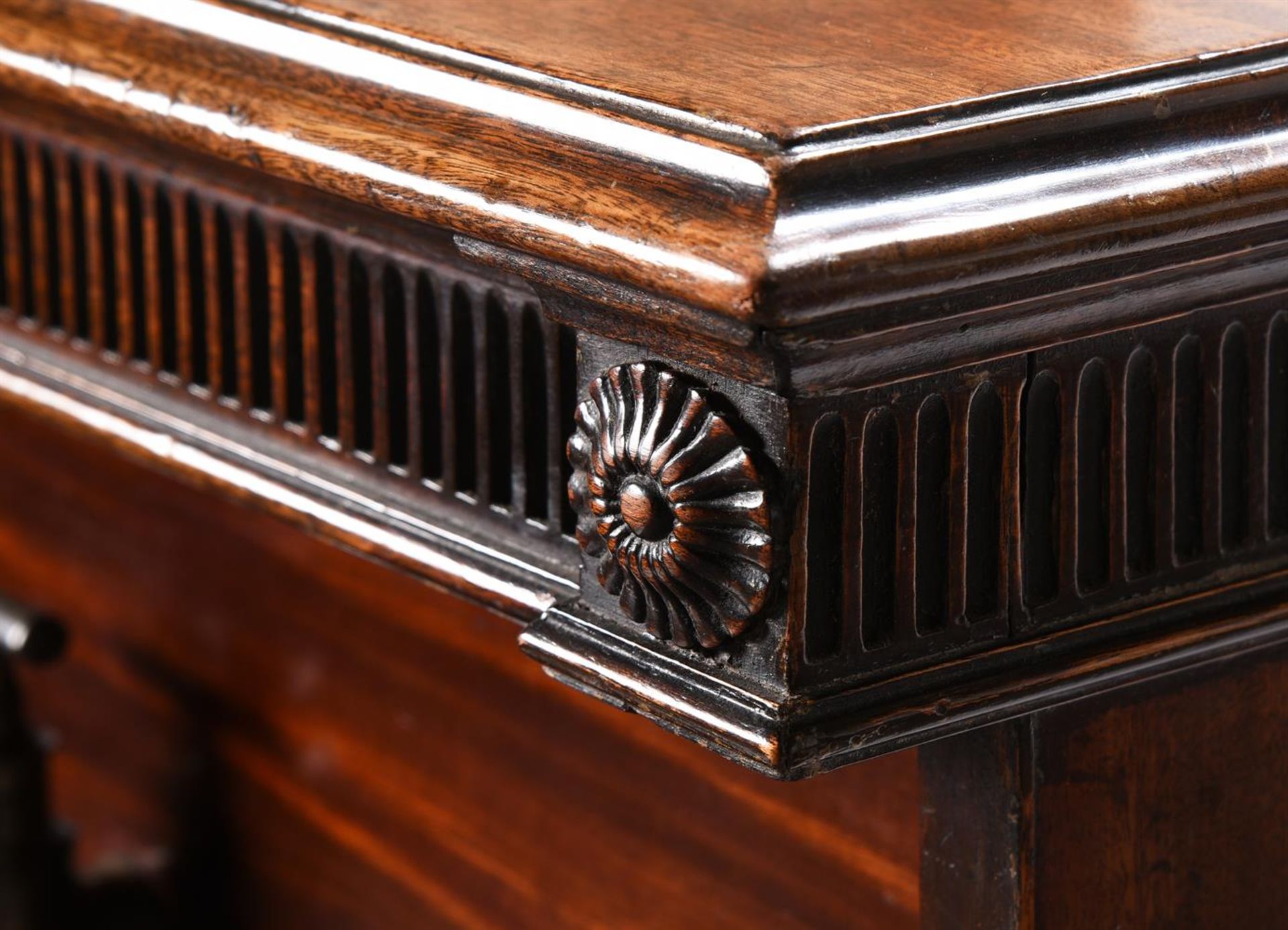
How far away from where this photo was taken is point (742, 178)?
0.45m

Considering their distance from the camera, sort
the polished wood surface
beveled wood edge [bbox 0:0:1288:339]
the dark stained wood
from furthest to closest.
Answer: the polished wood surface, the dark stained wood, beveled wood edge [bbox 0:0:1288:339]

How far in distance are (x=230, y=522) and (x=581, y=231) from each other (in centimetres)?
67

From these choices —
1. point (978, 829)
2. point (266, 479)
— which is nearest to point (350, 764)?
point (266, 479)

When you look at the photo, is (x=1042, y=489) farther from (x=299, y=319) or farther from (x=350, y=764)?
(x=350, y=764)

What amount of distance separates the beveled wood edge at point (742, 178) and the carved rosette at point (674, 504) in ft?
0.13

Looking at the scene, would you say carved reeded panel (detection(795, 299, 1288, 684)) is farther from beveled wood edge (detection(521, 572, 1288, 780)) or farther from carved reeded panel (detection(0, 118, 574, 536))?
carved reeded panel (detection(0, 118, 574, 536))

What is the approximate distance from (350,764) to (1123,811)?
572 millimetres

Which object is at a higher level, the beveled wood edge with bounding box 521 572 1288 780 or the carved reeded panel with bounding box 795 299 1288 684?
the carved reeded panel with bounding box 795 299 1288 684

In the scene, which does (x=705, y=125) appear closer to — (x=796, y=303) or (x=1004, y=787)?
(x=796, y=303)

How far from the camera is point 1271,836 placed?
63 cm

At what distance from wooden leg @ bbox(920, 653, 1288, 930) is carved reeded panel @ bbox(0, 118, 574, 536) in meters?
0.16

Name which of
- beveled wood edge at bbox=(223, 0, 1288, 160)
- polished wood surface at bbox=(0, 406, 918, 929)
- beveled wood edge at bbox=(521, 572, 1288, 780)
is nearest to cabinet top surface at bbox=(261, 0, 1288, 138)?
beveled wood edge at bbox=(223, 0, 1288, 160)

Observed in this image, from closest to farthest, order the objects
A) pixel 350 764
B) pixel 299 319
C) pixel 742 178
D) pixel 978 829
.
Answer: pixel 742 178 < pixel 978 829 < pixel 299 319 < pixel 350 764

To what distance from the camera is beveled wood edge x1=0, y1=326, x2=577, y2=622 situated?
2.02 feet
